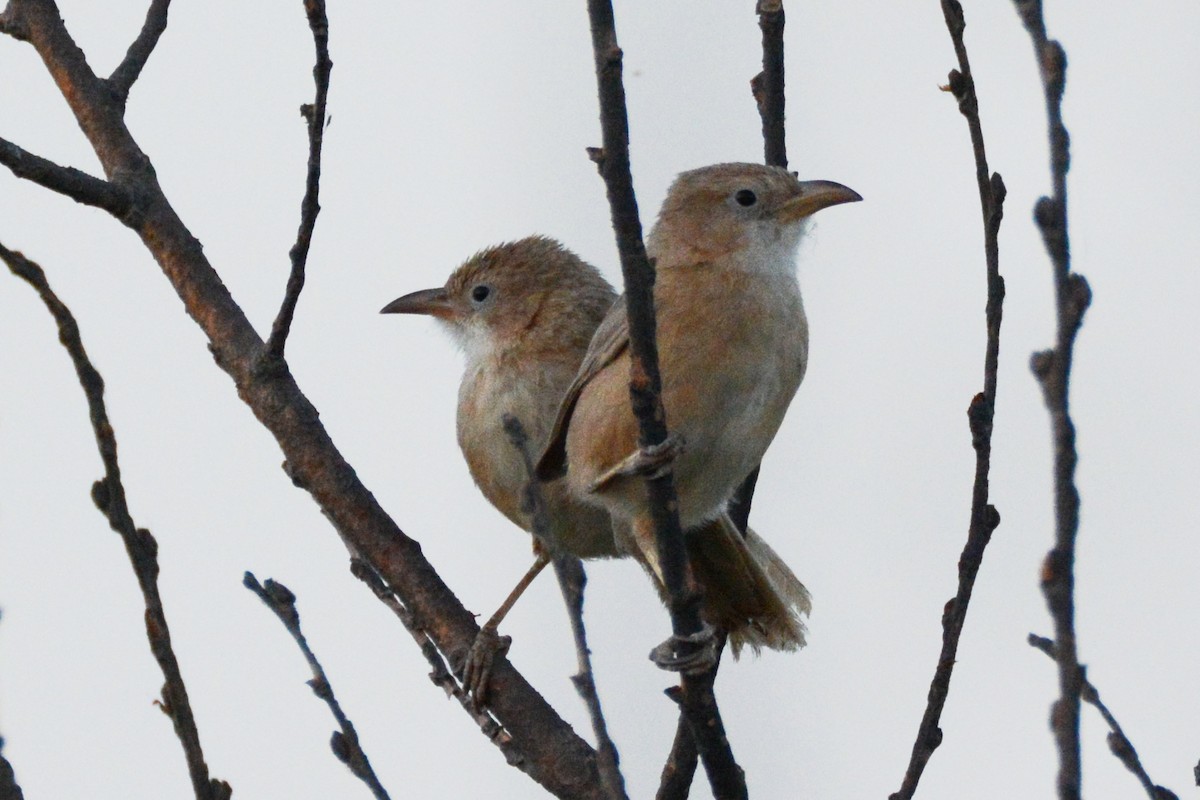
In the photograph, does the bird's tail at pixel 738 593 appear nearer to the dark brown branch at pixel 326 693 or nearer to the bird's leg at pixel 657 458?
the bird's leg at pixel 657 458

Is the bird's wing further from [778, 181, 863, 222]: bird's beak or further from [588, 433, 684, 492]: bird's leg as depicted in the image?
[588, 433, 684, 492]: bird's leg

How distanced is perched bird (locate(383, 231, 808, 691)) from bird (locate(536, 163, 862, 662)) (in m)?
0.05

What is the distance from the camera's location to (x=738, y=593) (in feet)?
17.6

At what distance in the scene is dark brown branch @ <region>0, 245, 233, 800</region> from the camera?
2.83m

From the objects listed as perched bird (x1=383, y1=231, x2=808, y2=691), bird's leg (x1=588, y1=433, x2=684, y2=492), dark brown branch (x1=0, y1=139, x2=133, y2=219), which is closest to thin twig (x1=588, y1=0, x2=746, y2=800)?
bird's leg (x1=588, y1=433, x2=684, y2=492)

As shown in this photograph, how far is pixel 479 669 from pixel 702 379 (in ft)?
3.44

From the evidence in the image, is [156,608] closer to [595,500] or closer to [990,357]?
[990,357]

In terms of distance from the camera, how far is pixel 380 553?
470 centimetres

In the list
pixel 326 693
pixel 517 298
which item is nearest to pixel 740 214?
pixel 517 298

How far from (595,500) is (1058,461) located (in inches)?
110

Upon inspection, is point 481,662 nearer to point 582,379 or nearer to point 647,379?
point 582,379

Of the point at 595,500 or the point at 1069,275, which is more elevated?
the point at 595,500

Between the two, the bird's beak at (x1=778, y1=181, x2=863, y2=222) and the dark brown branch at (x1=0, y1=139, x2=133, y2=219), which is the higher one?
the bird's beak at (x1=778, y1=181, x2=863, y2=222)

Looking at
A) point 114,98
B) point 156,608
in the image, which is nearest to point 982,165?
point 156,608
